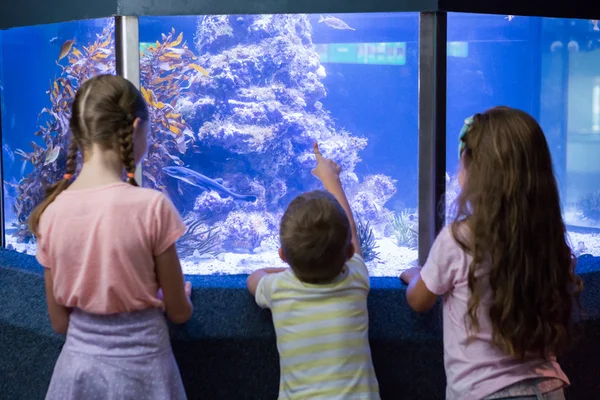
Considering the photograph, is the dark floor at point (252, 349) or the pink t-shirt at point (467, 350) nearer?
the pink t-shirt at point (467, 350)

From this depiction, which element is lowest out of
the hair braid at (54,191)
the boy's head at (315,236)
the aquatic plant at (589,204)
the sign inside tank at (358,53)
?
the aquatic plant at (589,204)

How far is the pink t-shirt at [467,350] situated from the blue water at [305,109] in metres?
1.19

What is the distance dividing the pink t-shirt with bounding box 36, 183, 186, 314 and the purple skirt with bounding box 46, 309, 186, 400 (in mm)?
40

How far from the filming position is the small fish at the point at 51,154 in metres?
3.24

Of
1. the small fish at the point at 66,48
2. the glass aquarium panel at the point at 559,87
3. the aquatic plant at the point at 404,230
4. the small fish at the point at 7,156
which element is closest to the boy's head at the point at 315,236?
the aquatic plant at the point at 404,230

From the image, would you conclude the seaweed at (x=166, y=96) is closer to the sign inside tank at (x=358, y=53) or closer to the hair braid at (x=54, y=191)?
the sign inside tank at (x=358, y=53)

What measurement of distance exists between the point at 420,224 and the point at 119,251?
1.32 m

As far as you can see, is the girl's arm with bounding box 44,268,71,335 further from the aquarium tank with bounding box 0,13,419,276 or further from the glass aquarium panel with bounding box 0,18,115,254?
the glass aquarium panel with bounding box 0,18,115,254

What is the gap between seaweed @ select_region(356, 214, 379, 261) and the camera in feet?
9.78

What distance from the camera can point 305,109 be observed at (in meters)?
2.96

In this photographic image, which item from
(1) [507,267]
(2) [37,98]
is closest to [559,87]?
(1) [507,267]

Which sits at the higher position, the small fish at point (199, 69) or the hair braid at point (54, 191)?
the small fish at point (199, 69)

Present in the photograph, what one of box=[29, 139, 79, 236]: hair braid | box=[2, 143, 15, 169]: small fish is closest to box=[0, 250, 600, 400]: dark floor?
box=[29, 139, 79, 236]: hair braid

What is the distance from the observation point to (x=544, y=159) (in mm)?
1550
